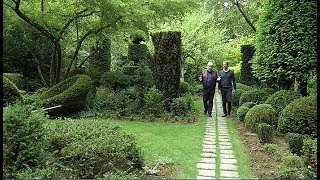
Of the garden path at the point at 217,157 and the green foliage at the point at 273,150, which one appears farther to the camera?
the green foliage at the point at 273,150

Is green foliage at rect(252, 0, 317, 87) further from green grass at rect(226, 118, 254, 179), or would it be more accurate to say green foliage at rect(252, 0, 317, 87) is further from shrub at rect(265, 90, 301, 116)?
green grass at rect(226, 118, 254, 179)

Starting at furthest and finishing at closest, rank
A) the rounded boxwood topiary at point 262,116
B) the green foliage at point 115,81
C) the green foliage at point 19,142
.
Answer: the green foliage at point 115,81 < the rounded boxwood topiary at point 262,116 < the green foliage at point 19,142

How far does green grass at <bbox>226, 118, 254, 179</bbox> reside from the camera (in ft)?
17.0

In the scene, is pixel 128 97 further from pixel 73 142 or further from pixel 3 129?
pixel 3 129

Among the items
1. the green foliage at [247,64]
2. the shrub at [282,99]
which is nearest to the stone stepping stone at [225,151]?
the shrub at [282,99]

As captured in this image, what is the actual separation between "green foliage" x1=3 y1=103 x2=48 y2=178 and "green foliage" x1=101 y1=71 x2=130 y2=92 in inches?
387

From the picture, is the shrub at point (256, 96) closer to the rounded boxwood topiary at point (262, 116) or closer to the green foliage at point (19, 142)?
the rounded boxwood topiary at point (262, 116)

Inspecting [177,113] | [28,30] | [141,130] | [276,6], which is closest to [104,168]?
[141,130]

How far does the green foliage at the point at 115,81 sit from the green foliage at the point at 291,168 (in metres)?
9.88

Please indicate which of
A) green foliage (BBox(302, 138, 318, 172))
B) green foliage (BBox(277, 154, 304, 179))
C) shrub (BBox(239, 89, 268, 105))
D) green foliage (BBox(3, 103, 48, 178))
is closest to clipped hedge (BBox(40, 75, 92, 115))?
shrub (BBox(239, 89, 268, 105))

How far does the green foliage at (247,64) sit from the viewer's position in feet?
53.6

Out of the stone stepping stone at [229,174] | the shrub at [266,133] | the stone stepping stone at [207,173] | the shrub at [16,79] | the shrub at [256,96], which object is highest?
the shrub at [16,79]

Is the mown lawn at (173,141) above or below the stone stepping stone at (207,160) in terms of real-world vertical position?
above

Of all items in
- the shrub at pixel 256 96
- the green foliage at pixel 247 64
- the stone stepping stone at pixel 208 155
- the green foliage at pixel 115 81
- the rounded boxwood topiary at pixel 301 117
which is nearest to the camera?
the stone stepping stone at pixel 208 155
